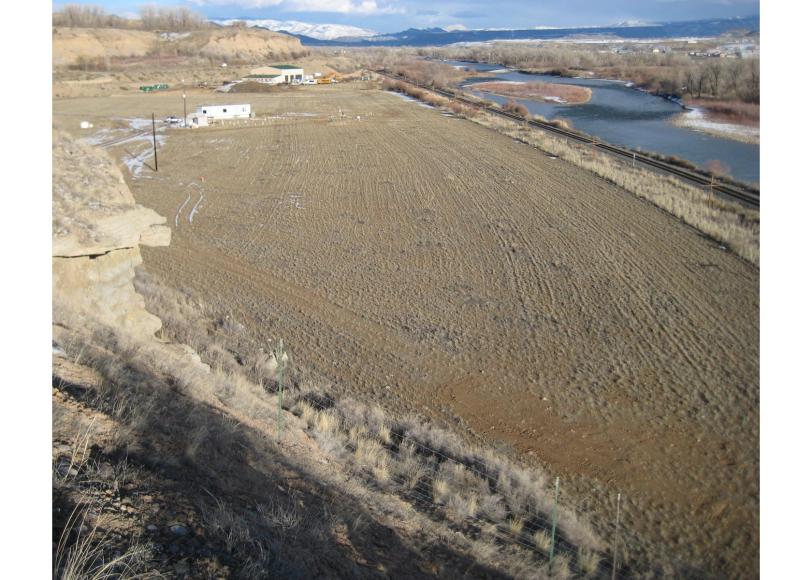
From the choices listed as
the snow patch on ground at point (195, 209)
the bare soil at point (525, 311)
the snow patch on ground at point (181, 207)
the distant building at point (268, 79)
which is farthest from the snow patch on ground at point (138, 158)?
the distant building at point (268, 79)

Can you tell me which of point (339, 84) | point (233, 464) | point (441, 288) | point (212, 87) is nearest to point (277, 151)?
point (441, 288)

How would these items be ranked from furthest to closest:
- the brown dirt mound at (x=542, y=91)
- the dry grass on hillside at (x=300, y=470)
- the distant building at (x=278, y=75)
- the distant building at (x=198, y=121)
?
the distant building at (x=278, y=75), the brown dirt mound at (x=542, y=91), the distant building at (x=198, y=121), the dry grass on hillside at (x=300, y=470)

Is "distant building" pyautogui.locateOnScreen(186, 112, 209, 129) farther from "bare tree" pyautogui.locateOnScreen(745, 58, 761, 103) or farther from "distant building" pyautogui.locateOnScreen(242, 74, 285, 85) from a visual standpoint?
"distant building" pyautogui.locateOnScreen(242, 74, 285, 85)

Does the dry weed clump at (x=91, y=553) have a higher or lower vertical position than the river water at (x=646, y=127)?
lower

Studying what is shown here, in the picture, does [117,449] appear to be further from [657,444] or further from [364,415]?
[657,444]

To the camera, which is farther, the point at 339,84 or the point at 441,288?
the point at 339,84

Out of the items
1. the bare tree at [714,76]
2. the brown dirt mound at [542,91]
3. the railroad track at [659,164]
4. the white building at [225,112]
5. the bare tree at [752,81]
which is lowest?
the railroad track at [659,164]

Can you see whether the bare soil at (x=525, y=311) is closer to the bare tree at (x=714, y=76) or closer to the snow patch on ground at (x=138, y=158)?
the snow patch on ground at (x=138, y=158)

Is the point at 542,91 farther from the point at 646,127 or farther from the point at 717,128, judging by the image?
the point at 717,128
